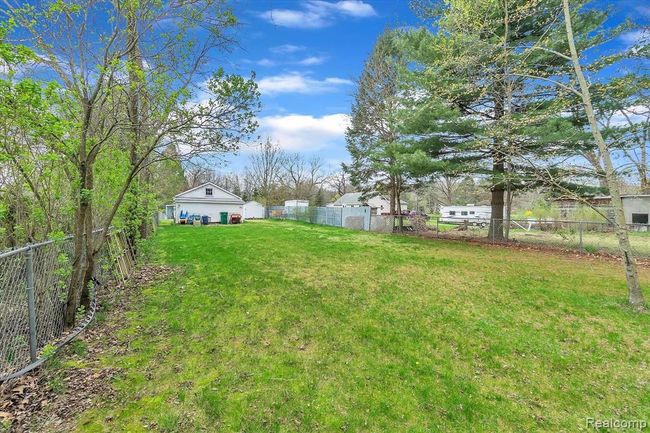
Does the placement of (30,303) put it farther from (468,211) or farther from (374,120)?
(468,211)

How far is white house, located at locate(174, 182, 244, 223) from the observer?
79.8ft

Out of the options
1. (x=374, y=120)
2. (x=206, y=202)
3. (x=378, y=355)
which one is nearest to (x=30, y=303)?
(x=378, y=355)

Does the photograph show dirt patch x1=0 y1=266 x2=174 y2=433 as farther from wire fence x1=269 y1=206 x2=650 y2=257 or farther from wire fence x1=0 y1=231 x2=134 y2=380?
wire fence x1=269 y1=206 x2=650 y2=257

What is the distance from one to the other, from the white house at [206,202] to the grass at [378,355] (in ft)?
63.8

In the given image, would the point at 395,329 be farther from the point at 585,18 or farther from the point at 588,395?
the point at 585,18

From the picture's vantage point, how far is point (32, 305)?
3.15m

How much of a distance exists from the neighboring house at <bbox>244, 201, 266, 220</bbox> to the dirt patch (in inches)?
1262

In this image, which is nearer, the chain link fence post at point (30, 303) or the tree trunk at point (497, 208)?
the chain link fence post at point (30, 303)

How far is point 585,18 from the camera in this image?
9484 mm

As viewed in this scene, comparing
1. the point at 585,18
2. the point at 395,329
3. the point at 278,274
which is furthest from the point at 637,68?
the point at 278,274

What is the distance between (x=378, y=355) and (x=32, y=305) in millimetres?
3785

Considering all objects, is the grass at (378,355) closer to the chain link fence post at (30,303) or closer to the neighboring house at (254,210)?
the chain link fence post at (30,303)

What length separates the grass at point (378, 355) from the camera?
8.41 feet

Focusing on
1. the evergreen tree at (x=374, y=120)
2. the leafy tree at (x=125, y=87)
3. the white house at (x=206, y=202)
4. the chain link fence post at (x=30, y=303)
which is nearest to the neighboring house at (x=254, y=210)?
the white house at (x=206, y=202)
